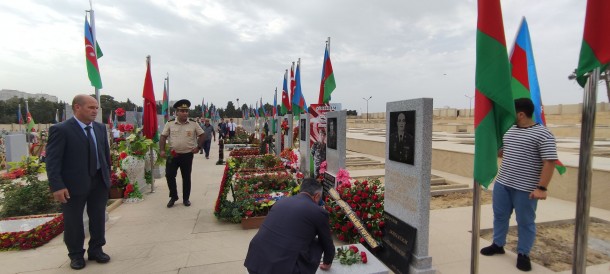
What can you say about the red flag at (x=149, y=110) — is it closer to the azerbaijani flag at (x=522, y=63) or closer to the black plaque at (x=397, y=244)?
the black plaque at (x=397, y=244)

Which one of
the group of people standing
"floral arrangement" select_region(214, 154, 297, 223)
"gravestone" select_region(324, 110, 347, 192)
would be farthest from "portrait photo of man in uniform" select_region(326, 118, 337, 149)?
the group of people standing

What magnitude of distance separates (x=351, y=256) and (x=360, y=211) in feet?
3.43

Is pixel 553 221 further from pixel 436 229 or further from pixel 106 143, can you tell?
pixel 106 143

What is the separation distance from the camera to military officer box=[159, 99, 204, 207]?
5723 mm

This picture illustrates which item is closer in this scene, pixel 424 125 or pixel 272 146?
pixel 424 125

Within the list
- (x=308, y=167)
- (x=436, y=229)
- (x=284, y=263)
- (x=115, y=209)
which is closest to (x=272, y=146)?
(x=308, y=167)

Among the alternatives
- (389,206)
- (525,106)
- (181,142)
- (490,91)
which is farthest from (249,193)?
(490,91)

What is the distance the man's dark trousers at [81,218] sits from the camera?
3.41 m

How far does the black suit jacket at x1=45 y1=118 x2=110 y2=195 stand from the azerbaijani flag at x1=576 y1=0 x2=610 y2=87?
4.23 metres

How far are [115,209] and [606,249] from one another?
7275 mm

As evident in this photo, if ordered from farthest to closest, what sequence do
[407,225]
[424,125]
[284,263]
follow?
[407,225] < [424,125] < [284,263]

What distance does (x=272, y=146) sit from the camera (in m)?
13.5

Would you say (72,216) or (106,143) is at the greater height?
(106,143)

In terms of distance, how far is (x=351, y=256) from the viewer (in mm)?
3125
